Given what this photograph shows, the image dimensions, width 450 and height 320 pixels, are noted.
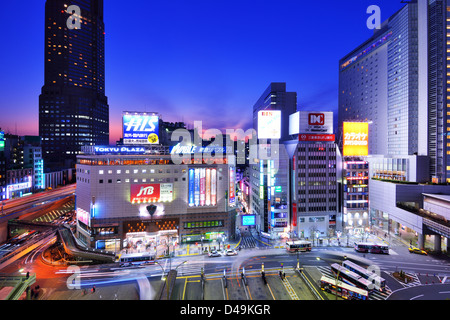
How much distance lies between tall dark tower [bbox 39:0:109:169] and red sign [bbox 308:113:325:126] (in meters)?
138

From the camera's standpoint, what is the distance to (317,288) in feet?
114

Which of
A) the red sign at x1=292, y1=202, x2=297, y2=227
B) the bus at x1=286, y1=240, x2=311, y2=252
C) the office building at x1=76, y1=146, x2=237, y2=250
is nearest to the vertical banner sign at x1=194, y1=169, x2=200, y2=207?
the office building at x1=76, y1=146, x2=237, y2=250

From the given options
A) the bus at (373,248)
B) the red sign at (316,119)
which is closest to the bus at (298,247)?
the bus at (373,248)

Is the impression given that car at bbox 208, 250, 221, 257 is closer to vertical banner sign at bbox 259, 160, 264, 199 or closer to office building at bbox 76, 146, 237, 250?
office building at bbox 76, 146, 237, 250

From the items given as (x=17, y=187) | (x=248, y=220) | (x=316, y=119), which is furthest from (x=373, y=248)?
(x=17, y=187)

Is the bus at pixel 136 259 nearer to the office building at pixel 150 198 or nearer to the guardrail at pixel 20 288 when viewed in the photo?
the office building at pixel 150 198

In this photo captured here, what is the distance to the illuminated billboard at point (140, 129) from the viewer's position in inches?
2095

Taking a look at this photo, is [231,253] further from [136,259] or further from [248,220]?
[136,259]

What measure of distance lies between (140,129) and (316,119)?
45626 mm

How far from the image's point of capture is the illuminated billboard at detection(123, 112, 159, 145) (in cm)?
5322

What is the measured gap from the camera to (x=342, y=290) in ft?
109

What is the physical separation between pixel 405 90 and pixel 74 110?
574ft

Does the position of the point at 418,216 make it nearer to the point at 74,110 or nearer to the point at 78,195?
the point at 78,195
